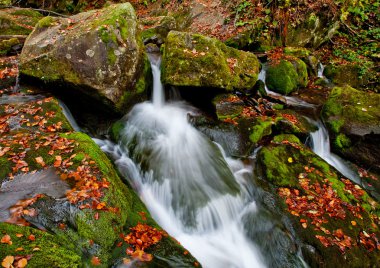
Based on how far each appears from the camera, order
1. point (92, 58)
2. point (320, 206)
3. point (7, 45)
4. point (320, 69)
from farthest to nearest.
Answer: point (320, 69), point (7, 45), point (92, 58), point (320, 206)

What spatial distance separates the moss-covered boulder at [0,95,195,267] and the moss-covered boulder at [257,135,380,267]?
2.36 meters

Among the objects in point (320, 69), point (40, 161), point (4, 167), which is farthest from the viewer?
point (320, 69)

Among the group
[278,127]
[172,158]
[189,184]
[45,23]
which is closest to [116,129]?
[172,158]

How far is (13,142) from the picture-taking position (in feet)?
14.5

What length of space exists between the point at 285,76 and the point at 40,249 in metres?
8.68

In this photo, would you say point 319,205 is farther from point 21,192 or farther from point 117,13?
point 117,13

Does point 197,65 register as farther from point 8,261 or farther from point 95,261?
point 8,261

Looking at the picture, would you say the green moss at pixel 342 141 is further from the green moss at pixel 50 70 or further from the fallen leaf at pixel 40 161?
the fallen leaf at pixel 40 161

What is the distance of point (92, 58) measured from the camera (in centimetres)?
612

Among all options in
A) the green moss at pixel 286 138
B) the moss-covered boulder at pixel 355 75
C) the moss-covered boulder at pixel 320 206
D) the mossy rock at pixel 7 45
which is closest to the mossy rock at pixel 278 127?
the green moss at pixel 286 138

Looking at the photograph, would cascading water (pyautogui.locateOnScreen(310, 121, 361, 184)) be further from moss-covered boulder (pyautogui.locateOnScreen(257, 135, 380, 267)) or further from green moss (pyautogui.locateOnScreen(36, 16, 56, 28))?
green moss (pyautogui.locateOnScreen(36, 16, 56, 28))

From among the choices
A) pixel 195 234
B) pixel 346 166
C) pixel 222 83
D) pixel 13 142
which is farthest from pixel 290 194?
pixel 13 142

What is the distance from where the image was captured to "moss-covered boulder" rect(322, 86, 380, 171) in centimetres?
682

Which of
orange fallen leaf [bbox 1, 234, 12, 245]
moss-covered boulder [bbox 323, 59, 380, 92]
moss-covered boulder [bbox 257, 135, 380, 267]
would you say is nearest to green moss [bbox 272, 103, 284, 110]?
moss-covered boulder [bbox 257, 135, 380, 267]
